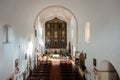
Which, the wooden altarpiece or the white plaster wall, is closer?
the white plaster wall

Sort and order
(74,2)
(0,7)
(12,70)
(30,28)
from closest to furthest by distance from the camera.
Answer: (0,7)
(12,70)
(74,2)
(30,28)

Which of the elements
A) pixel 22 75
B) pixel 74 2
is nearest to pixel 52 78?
pixel 22 75

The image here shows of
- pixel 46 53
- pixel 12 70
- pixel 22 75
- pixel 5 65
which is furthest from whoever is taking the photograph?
pixel 46 53

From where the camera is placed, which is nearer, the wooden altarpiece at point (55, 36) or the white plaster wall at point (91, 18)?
the white plaster wall at point (91, 18)

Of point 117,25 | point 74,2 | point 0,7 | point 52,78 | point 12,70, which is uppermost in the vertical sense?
point 74,2

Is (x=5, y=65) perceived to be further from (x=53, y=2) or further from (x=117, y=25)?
(x=53, y=2)

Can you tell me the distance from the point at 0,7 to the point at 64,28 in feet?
92.6

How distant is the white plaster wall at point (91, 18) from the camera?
870cm

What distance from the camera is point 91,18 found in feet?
42.4

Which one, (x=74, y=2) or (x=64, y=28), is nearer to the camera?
(x=74, y=2)

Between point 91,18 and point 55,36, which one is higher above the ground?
point 91,18

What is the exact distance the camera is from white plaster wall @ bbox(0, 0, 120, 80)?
8.70m

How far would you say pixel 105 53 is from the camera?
32.8 ft

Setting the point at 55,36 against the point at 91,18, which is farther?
the point at 55,36
